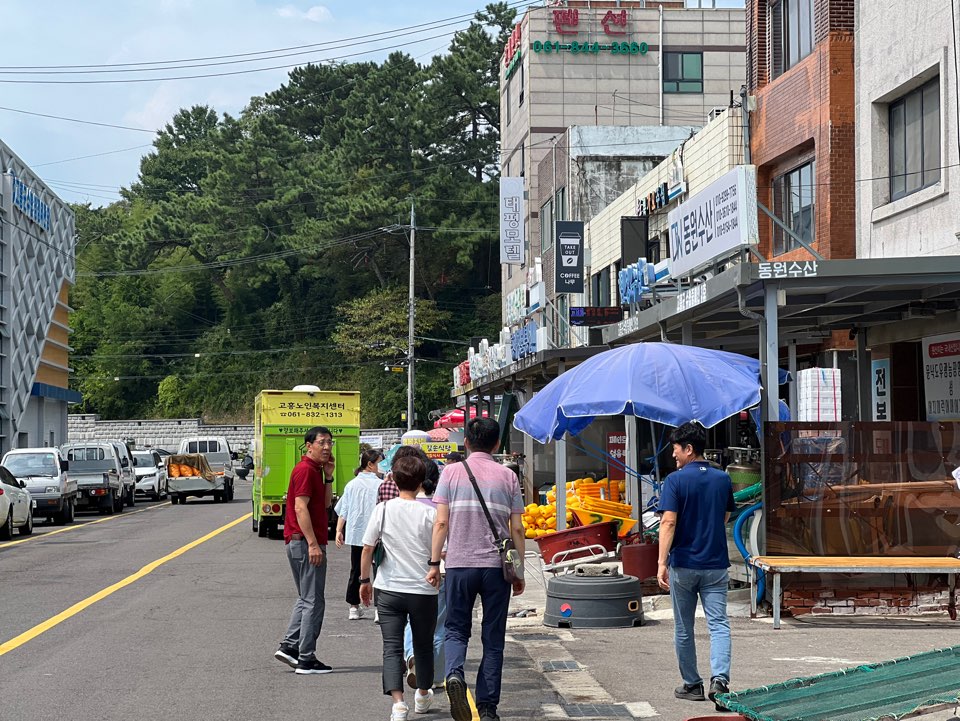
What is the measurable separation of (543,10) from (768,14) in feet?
96.4

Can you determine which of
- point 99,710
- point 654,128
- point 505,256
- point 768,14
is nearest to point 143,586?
point 99,710

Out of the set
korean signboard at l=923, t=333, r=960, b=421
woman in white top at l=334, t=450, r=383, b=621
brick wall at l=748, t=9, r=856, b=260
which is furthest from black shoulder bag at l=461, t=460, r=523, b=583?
brick wall at l=748, t=9, r=856, b=260

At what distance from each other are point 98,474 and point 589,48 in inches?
1121

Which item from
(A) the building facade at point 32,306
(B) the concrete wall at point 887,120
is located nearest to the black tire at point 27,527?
→ (B) the concrete wall at point 887,120

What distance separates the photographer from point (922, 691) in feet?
20.8

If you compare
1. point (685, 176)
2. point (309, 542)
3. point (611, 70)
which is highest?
point (611, 70)

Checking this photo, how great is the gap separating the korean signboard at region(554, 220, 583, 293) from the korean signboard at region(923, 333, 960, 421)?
19692mm

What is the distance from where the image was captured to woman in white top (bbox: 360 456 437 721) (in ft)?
27.2

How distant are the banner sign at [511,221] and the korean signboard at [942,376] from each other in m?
30.4

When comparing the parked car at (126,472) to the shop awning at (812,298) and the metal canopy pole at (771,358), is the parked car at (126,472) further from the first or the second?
the metal canopy pole at (771,358)

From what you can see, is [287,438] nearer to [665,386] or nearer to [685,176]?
[685,176]

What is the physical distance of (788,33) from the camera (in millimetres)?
24406

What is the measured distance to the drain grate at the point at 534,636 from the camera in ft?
39.9

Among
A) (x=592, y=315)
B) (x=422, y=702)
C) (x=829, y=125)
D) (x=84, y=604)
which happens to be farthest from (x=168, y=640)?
(x=592, y=315)
